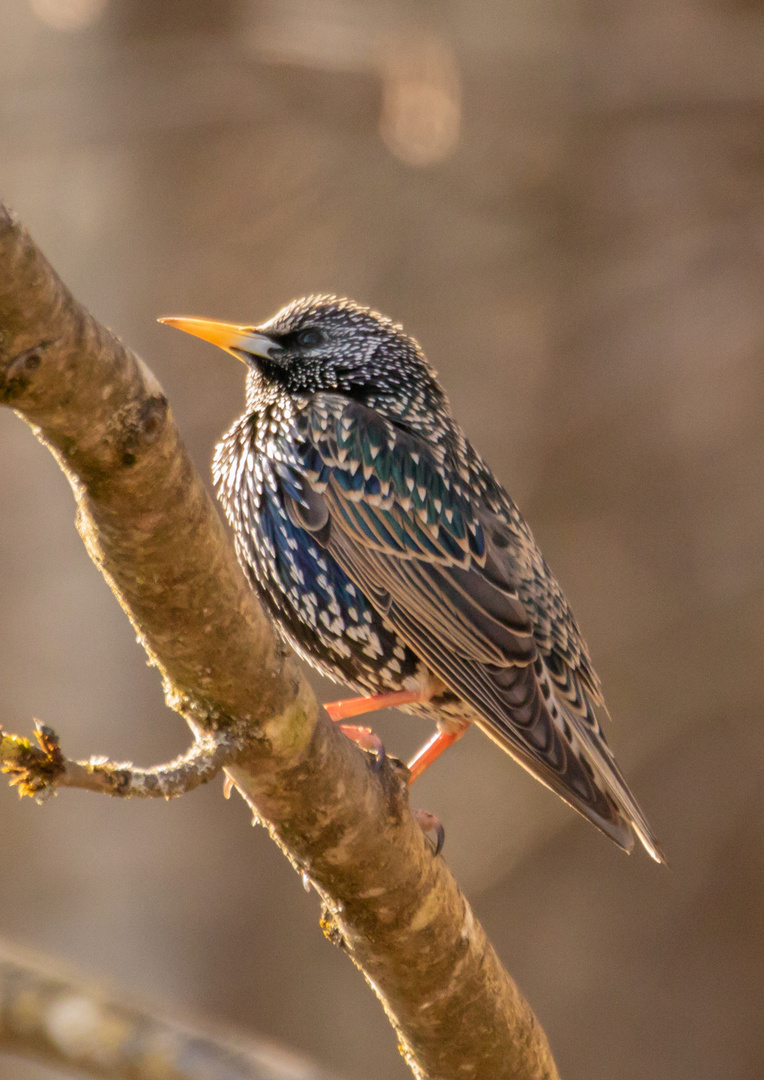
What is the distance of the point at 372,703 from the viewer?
10.7 feet

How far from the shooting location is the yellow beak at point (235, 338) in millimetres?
3426

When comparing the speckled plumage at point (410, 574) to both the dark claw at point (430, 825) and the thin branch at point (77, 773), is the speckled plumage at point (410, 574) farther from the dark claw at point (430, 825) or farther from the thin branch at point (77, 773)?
the thin branch at point (77, 773)

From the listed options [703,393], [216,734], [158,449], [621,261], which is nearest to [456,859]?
[703,393]

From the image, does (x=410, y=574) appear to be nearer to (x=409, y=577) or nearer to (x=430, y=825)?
(x=409, y=577)

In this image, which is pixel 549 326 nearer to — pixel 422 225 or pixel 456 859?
pixel 422 225

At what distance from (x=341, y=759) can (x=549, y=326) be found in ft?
14.7

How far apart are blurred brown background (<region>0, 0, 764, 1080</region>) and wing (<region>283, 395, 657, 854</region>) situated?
267cm

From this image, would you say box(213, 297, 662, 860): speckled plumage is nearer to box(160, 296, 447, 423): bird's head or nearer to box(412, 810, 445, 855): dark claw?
box(160, 296, 447, 423): bird's head

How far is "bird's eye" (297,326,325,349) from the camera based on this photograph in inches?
152

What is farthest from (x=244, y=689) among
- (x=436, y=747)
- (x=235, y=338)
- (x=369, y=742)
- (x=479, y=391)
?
(x=479, y=391)

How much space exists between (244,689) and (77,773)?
406mm

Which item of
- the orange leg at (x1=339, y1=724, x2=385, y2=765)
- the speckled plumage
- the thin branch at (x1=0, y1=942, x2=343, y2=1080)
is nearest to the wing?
the speckled plumage

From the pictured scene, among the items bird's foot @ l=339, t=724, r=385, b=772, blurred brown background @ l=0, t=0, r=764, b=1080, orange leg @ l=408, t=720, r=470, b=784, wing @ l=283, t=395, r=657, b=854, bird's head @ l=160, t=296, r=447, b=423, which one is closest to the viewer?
bird's foot @ l=339, t=724, r=385, b=772

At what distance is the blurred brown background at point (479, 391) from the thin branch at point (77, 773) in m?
4.02
